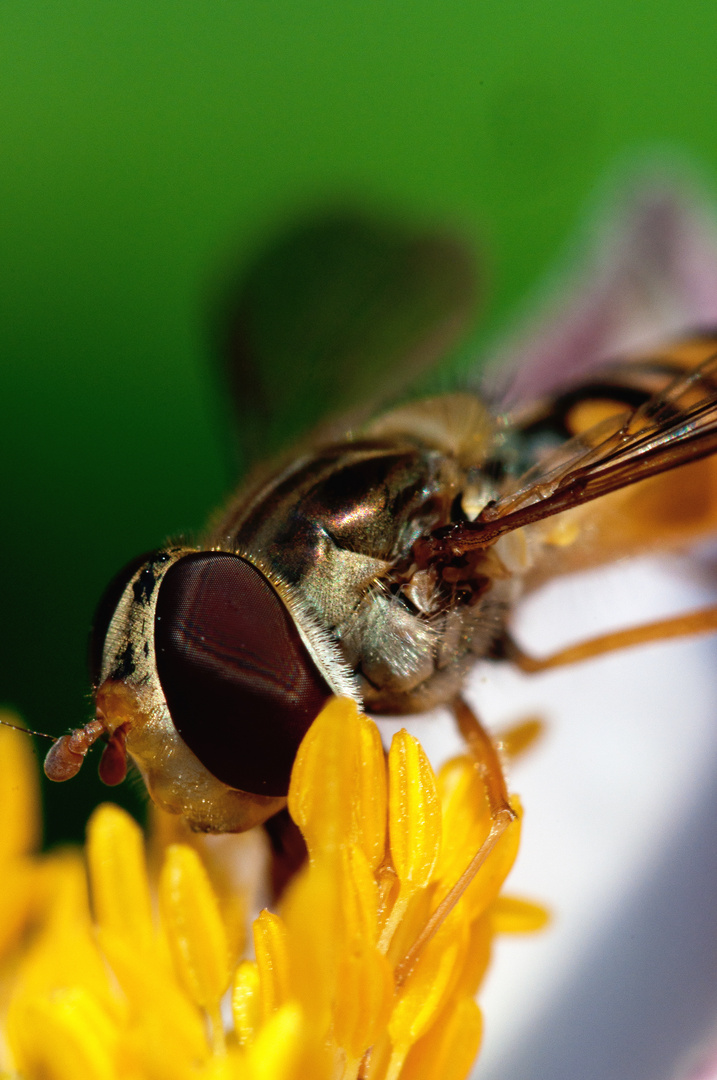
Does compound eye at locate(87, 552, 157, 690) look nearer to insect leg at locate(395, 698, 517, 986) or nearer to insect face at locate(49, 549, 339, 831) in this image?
insect face at locate(49, 549, 339, 831)

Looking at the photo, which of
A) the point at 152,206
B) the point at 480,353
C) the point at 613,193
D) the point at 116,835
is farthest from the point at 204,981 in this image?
the point at 152,206

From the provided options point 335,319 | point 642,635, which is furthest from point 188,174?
point 642,635

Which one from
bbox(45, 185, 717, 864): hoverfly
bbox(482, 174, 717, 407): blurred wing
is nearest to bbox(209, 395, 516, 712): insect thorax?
bbox(45, 185, 717, 864): hoverfly

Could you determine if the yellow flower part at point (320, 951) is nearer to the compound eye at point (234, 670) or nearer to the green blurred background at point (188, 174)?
the compound eye at point (234, 670)

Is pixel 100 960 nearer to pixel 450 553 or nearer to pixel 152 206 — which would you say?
pixel 450 553

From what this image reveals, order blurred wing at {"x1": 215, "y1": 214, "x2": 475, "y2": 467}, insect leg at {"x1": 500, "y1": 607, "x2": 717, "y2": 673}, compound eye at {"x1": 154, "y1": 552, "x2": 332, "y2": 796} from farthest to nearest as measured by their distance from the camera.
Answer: blurred wing at {"x1": 215, "y1": 214, "x2": 475, "y2": 467} → insect leg at {"x1": 500, "y1": 607, "x2": 717, "y2": 673} → compound eye at {"x1": 154, "y1": 552, "x2": 332, "y2": 796}

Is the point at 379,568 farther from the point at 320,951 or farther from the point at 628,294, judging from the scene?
the point at 628,294
